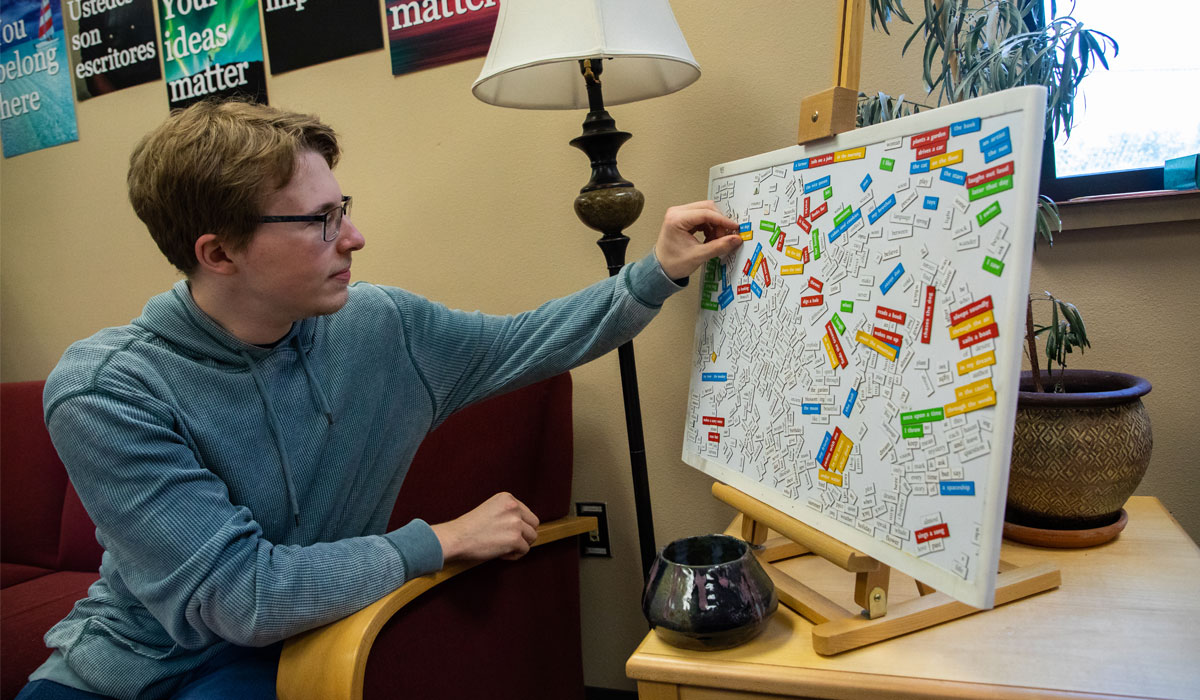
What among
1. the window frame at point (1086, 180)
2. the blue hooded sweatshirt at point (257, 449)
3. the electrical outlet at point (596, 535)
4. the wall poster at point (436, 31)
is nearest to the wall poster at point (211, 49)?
the wall poster at point (436, 31)

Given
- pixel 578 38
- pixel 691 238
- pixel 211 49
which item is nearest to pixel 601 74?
pixel 578 38

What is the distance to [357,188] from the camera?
1.76 metres

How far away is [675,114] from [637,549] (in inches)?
34.1

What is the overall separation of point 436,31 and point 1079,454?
137 centimetres

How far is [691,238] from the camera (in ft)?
3.54

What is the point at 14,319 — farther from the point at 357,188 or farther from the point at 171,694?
the point at 171,694

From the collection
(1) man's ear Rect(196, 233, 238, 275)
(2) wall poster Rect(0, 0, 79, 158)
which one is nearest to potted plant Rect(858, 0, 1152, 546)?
(1) man's ear Rect(196, 233, 238, 275)

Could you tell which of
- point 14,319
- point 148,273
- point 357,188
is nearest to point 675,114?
point 357,188

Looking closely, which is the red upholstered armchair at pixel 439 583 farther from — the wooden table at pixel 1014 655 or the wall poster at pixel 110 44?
the wall poster at pixel 110 44

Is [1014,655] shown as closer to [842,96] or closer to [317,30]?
[842,96]

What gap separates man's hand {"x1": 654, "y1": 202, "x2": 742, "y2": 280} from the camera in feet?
3.47

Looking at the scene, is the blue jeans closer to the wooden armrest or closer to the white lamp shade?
the wooden armrest

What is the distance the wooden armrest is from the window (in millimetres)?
1165

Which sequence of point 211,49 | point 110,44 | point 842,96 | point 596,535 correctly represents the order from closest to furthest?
1. point 842,96
2. point 596,535
3. point 211,49
4. point 110,44
